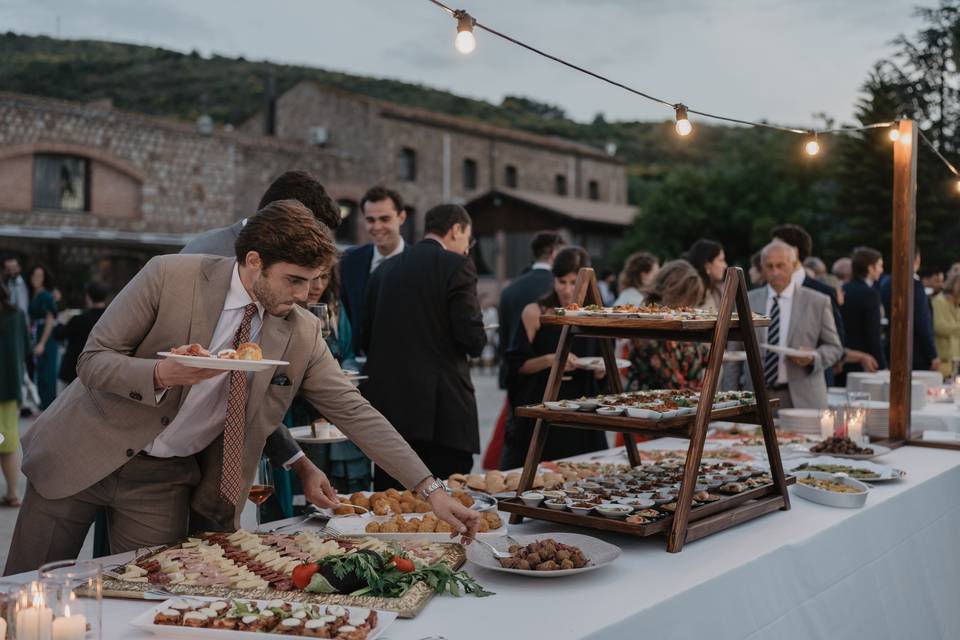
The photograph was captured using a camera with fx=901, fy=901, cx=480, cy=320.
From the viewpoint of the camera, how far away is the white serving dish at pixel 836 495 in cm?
288

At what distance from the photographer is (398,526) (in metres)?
2.46

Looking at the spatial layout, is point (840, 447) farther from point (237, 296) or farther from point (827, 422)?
point (237, 296)

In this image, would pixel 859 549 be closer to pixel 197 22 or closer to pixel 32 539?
pixel 32 539

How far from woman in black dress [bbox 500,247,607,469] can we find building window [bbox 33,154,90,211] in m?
19.1

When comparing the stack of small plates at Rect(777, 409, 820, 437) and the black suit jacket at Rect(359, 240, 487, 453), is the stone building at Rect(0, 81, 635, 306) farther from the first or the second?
the stack of small plates at Rect(777, 409, 820, 437)

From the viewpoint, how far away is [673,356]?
15.6 feet

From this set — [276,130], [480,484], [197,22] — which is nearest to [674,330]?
[480,484]

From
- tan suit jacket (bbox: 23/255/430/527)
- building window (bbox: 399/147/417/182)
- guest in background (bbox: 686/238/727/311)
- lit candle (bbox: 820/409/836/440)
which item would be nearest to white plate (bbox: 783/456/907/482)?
lit candle (bbox: 820/409/836/440)

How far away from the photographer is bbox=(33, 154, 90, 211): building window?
20750 millimetres

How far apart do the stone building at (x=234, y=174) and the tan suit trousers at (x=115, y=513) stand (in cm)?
1863

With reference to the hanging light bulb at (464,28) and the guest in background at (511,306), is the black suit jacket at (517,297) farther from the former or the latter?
the hanging light bulb at (464,28)

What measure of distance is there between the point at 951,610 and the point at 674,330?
1760 mm

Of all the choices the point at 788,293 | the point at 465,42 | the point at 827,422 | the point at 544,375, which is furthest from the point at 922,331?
the point at 465,42

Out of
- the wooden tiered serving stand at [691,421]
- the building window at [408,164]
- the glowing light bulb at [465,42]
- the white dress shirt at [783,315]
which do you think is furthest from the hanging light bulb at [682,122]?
the building window at [408,164]
